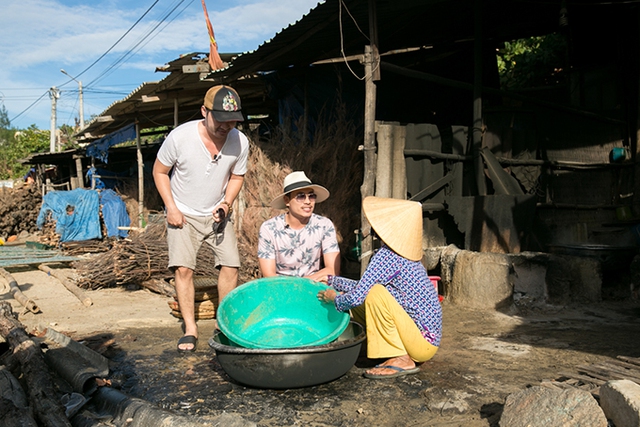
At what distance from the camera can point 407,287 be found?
3.79m

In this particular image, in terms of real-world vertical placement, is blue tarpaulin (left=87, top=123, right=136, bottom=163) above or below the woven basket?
above

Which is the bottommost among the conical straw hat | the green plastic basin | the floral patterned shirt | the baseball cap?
the green plastic basin

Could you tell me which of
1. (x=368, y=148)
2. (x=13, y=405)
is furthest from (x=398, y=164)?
(x=13, y=405)

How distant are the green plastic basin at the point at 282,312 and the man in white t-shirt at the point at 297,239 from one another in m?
0.36

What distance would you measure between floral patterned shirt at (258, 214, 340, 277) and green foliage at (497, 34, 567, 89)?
26.3 feet

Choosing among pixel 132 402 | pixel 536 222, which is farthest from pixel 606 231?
pixel 132 402

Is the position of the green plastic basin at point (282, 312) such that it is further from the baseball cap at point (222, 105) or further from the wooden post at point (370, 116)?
the wooden post at point (370, 116)

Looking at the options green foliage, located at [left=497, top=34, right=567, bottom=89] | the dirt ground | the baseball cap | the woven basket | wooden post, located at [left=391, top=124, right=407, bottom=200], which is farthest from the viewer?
green foliage, located at [left=497, top=34, right=567, bottom=89]

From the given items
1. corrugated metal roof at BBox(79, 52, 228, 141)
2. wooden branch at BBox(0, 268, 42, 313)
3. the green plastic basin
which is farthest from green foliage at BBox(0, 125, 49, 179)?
the green plastic basin

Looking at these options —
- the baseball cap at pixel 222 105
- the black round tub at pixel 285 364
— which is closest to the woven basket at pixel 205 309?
the baseball cap at pixel 222 105

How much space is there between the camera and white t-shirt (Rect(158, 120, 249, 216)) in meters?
4.54

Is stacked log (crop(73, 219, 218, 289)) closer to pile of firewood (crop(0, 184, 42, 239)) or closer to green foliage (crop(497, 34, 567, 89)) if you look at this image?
green foliage (crop(497, 34, 567, 89))

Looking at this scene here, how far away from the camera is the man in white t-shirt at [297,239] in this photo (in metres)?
4.52

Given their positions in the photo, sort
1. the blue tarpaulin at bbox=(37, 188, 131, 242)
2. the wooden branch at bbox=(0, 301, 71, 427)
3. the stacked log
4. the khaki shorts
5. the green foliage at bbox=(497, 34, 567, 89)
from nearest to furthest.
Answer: the wooden branch at bbox=(0, 301, 71, 427), the khaki shorts, the stacked log, the green foliage at bbox=(497, 34, 567, 89), the blue tarpaulin at bbox=(37, 188, 131, 242)
